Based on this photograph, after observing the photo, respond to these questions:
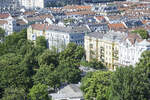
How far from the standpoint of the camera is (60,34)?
83.1 meters

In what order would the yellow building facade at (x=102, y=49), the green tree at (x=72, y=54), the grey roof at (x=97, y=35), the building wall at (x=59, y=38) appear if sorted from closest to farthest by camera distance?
the green tree at (x=72, y=54), the yellow building facade at (x=102, y=49), the grey roof at (x=97, y=35), the building wall at (x=59, y=38)

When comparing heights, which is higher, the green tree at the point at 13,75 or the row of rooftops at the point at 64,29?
the row of rooftops at the point at 64,29

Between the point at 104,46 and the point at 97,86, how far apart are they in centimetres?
2521

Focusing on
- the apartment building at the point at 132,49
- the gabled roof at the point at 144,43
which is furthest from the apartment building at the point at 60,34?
the gabled roof at the point at 144,43

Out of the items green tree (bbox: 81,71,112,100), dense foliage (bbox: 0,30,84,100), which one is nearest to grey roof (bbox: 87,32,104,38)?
dense foliage (bbox: 0,30,84,100)

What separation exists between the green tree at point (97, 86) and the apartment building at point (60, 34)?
3209cm

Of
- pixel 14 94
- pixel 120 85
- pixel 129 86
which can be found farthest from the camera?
pixel 14 94

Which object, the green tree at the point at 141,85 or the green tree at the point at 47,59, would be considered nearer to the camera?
the green tree at the point at 141,85

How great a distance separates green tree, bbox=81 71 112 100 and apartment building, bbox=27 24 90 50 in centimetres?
3209

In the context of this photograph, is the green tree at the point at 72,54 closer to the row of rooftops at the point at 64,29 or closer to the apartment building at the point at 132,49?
the apartment building at the point at 132,49

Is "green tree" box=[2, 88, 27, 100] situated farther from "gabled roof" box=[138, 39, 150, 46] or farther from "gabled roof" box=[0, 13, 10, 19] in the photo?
"gabled roof" box=[0, 13, 10, 19]

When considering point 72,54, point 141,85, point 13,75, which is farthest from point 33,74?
point 141,85

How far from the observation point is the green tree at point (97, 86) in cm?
4717

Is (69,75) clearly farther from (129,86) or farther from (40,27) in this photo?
(40,27)
